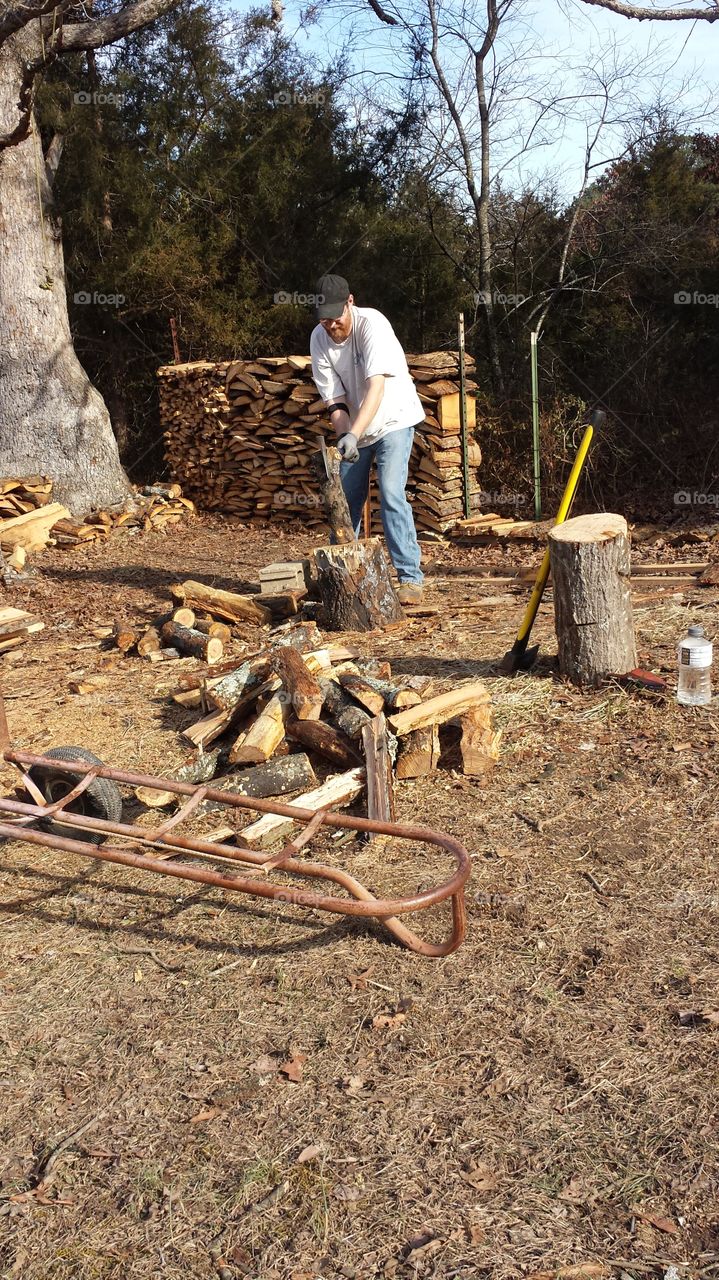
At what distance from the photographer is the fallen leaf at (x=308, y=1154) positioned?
85.8 inches

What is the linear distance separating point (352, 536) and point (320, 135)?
8.34 metres

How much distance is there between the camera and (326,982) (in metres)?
2.83

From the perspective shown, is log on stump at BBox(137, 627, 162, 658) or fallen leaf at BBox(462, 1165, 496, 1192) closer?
fallen leaf at BBox(462, 1165, 496, 1192)

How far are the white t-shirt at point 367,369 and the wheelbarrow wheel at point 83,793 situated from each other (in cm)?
319

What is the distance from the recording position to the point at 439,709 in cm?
413

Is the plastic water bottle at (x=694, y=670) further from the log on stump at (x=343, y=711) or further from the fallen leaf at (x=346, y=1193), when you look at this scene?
the fallen leaf at (x=346, y=1193)

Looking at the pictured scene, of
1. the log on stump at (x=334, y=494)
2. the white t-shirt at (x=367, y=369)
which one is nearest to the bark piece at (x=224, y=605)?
the log on stump at (x=334, y=494)

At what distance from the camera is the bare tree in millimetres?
10414

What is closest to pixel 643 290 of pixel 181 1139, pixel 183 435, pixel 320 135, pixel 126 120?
pixel 320 135

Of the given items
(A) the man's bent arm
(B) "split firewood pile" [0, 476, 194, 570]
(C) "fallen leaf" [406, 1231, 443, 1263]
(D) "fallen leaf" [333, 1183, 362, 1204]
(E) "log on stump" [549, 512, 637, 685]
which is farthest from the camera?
(B) "split firewood pile" [0, 476, 194, 570]

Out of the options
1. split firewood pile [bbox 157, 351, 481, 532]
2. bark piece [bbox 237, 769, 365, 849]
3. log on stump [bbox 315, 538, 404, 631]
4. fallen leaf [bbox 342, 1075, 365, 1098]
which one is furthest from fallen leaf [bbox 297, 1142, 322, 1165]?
split firewood pile [bbox 157, 351, 481, 532]

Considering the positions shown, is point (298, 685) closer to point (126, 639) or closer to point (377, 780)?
point (377, 780)

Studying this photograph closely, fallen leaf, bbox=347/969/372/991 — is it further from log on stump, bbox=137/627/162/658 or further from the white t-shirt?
the white t-shirt

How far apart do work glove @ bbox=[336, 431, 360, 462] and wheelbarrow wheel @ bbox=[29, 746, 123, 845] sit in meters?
2.94
